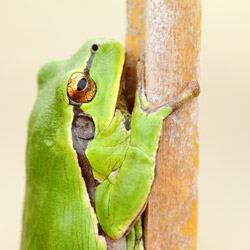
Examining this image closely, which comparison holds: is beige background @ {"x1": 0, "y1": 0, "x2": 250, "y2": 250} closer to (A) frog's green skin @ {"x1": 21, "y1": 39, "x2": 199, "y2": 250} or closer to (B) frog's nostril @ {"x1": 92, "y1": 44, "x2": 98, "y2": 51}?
(A) frog's green skin @ {"x1": 21, "y1": 39, "x2": 199, "y2": 250}

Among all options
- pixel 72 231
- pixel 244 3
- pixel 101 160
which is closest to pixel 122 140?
pixel 101 160

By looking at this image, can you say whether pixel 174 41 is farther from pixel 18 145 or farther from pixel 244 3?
pixel 18 145

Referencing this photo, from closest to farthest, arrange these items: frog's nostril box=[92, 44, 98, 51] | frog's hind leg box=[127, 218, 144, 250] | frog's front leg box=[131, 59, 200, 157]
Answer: frog's front leg box=[131, 59, 200, 157]
frog's hind leg box=[127, 218, 144, 250]
frog's nostril box=[92, 44, 98, 51]

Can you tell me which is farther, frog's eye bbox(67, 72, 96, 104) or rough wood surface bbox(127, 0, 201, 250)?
frog's eye bbox(67, 72, 96, 104)

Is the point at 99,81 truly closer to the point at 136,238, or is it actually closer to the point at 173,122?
the point at 173,122

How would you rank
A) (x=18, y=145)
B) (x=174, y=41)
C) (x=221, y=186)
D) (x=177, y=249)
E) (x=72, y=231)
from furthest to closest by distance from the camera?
1. (x=18, y=145)
2. (x=221, y=186)
3. (x=72, y=231)
4. (x=177, y=249)
5. (x=174, y=41)

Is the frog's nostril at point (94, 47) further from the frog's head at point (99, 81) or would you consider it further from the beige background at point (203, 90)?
the beige background at point (203, 90)

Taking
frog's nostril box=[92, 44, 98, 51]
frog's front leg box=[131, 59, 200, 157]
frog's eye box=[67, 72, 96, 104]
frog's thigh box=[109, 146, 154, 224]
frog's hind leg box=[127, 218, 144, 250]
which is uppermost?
frog's nostril box=[92, 44, 98, 51]

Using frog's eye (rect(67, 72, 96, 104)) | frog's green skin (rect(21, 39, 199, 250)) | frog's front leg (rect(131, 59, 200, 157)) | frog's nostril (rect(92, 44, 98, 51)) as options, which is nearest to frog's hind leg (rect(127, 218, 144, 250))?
frog's green skin (rect(21, 39, 199, 250))
